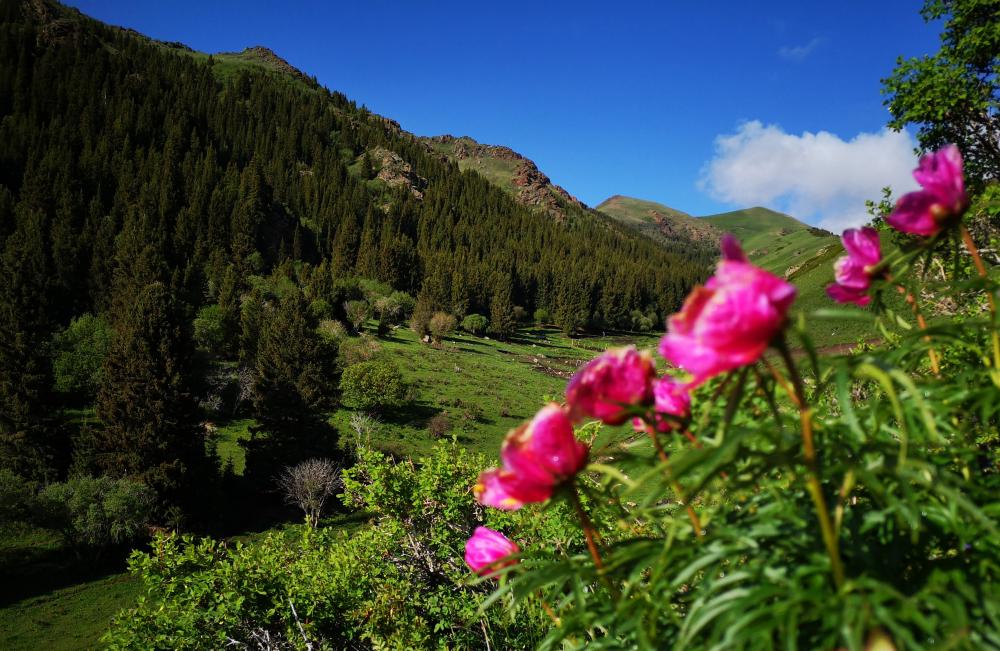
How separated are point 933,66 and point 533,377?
34.5 metres

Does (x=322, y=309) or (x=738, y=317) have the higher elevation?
(x=738, y=317)

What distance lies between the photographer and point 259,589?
413cm

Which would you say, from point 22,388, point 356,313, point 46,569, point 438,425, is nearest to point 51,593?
point 46,569

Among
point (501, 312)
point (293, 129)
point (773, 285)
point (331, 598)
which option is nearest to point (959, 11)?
point (773, 285)

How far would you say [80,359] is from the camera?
87.7 ft

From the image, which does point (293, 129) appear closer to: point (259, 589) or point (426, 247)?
point (426, 247)

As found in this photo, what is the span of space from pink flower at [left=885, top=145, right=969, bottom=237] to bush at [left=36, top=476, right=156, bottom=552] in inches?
766

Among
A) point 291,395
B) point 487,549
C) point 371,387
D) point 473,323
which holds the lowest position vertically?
point 371,387

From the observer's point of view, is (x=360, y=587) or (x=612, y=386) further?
(x=360, y=587)

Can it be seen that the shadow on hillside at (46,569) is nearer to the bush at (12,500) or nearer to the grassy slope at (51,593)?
the grassy slope at (51,593)

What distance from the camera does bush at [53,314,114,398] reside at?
25.9 meters

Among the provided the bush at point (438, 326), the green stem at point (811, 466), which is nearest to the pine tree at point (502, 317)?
the bush at point (438, 326)

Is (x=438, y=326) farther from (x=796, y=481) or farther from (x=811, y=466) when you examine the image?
(x=811, y=466)

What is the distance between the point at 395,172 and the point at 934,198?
11791cm
